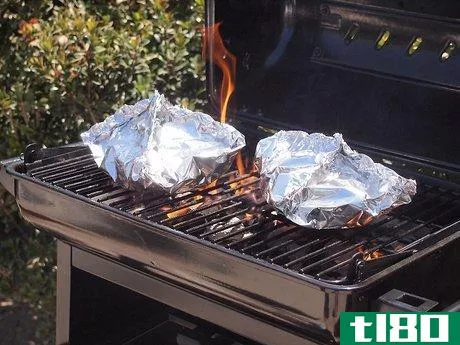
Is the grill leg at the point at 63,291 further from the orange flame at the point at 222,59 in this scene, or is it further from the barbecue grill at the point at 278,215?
the orange flame at the point at 222,59

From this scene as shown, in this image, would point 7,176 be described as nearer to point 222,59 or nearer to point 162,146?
point 162,146

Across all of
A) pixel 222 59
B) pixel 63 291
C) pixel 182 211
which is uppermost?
pixel 222 59

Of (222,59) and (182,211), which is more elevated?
(222,59)

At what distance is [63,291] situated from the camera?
1.75 metres

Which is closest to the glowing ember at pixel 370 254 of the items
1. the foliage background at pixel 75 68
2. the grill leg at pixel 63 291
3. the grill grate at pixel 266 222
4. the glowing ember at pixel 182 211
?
the grill grate at pixel 266 222

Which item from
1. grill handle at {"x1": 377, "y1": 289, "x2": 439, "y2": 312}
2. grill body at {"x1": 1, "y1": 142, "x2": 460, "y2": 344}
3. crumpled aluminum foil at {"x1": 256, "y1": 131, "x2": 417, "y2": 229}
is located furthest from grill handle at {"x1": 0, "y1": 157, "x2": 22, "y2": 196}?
grill handle at {"x1": 377, "y1": 289, "x2": 439, "y2": 312}

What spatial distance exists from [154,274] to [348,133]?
59 centimetres

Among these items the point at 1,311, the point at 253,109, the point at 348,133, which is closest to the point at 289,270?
the point at 348,133

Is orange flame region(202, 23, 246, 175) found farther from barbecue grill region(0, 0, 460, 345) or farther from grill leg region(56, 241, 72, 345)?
grill leg region(56, 241, 72, 345)

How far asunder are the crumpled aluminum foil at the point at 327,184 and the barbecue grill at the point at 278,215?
0.04 m

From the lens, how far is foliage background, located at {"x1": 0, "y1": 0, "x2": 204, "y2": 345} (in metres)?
2.35

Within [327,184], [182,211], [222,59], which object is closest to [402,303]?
[327,184]

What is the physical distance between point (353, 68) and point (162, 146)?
1.54ft

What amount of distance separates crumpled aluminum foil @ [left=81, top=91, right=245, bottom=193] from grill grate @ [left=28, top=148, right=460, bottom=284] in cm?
4
